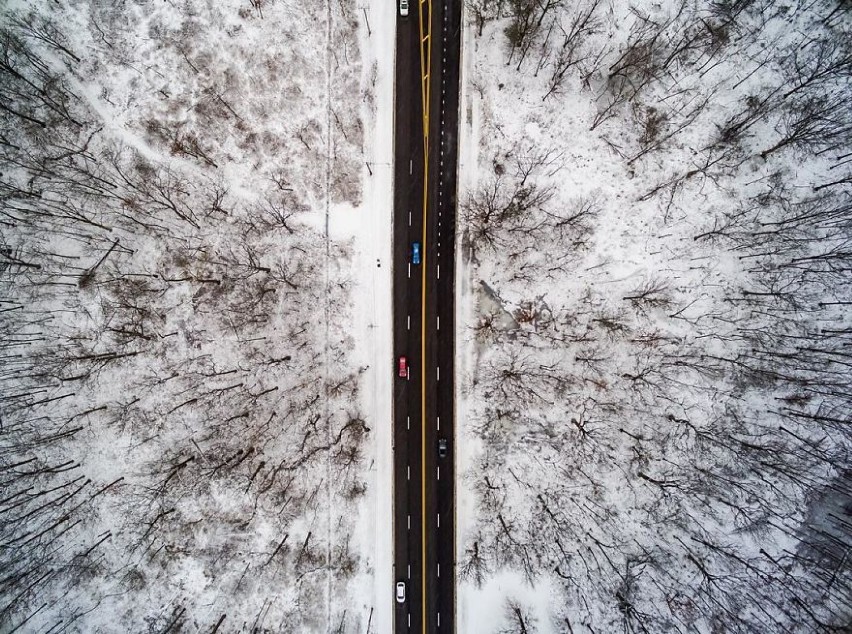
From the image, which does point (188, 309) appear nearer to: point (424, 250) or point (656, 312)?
point (424, 250)

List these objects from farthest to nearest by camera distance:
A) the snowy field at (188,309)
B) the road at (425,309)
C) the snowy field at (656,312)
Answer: the road at (425,309), the snowy field at (188,309), the snowy field at (656,312)

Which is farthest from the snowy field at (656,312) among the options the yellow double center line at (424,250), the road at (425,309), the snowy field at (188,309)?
the snowy field at (188,309)

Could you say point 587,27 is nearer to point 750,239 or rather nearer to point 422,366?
point 750,239

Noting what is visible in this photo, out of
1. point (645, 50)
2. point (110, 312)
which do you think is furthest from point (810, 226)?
point (110, 312)

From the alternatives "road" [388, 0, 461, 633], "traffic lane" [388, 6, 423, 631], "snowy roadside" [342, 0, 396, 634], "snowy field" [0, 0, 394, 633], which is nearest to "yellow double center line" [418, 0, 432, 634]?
"road" [388, 0, 461, 633]

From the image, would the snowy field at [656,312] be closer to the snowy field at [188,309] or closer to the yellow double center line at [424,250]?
the yellow double center line at [424,250]

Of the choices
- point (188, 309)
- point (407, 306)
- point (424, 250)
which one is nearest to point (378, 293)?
point (407, 306)
